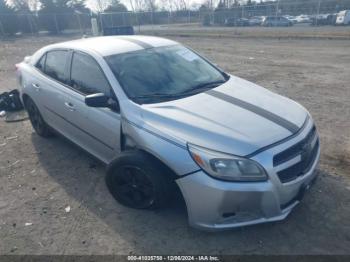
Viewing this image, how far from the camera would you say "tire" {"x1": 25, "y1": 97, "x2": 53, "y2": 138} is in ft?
15.6

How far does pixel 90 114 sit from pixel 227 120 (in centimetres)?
160

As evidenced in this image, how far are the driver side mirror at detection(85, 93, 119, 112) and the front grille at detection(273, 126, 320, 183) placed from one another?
1.68 m

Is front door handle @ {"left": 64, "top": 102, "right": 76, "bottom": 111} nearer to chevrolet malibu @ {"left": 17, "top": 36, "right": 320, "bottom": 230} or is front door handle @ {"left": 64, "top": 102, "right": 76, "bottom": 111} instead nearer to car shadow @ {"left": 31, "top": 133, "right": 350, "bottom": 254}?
chevrolet malibu @ {"left": 17, "top": 36, "right": 320, "bottom": 230}

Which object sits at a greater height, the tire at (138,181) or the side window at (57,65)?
the side window at (57,65)

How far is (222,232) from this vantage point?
9.37 ft

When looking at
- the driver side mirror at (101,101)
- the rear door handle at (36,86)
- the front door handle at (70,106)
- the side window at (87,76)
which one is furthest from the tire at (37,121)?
the driver side mirror at (101,101)

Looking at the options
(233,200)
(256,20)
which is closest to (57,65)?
(233,200)

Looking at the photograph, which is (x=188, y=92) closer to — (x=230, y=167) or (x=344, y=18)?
(x=230, y=167)

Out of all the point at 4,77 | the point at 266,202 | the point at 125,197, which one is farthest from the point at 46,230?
the point at 4,77

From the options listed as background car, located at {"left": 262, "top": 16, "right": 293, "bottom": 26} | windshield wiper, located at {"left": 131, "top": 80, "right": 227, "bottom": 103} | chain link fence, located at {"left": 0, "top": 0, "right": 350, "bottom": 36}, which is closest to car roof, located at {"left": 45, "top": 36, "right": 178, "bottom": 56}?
windshield wiper, located at {"left": 131, "top": 80, "right": 227, "bottom": 103}

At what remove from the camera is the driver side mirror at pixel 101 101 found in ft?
10.2

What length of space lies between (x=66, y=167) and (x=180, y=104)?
2.05 metres

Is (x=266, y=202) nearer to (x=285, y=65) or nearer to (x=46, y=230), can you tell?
(x=46, y=230)

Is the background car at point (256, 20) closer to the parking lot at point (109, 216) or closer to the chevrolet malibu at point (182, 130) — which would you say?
the parking lot at point (109, 216)
